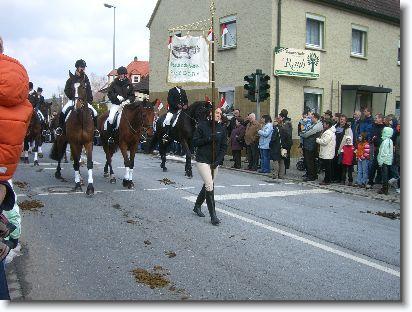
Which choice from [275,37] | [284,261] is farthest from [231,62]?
[284,261]

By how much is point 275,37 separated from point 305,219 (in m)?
13.5

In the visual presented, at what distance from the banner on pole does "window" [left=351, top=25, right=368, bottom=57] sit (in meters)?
16.6

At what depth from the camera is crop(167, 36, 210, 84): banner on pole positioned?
914 cm

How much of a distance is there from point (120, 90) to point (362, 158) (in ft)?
21.8

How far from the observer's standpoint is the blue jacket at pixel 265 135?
1451 centimetres

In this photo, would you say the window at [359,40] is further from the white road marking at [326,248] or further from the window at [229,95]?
the white road marking at [326,248]

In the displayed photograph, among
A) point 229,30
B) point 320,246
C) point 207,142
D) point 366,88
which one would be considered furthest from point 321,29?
point 320,246

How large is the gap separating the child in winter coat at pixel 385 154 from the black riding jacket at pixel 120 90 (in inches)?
253

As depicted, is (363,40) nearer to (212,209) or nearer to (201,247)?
(212,209)

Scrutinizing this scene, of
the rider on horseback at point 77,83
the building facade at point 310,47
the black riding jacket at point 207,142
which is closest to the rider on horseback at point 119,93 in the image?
the rider on horseback at point 77,83

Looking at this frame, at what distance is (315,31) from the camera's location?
2217 centimetres

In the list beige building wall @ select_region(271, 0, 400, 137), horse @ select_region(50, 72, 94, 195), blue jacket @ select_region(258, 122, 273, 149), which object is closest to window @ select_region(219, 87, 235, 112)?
beige building wall @ select_region(271, 0, 400, 137)

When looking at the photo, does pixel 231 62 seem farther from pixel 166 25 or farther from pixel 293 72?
pixel 166 25

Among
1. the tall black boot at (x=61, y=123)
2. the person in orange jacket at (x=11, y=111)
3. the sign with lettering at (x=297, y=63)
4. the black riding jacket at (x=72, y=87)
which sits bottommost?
the person in orange jacket at (x=11, y=111)
